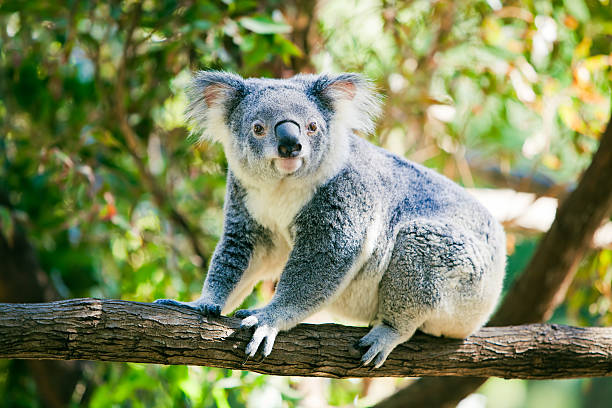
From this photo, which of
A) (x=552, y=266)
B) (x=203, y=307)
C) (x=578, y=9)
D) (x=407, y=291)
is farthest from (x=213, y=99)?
(x=578, y=9)

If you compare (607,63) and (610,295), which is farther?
(610,295)

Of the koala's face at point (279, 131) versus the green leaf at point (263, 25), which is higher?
the green leaf at point (263, 25)

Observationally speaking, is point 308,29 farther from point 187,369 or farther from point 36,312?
point 36,312

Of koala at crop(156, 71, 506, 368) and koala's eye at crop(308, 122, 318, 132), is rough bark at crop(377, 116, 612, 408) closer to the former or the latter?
koala at crop(156, 71, 506, 368)

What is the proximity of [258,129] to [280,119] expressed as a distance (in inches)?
4.4

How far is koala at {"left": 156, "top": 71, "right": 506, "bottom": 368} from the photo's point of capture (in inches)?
98.2

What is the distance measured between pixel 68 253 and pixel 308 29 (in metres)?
2.46

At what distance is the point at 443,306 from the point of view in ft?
8.69

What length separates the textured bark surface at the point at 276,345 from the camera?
2.04m

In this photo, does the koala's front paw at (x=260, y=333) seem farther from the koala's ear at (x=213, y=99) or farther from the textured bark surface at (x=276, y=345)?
the koala's ear at (x=213, y=99)

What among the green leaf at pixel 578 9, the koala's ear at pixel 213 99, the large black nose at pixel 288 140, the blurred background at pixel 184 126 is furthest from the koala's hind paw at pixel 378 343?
the green leaf at pixel 578 9

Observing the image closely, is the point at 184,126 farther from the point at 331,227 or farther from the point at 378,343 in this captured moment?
the point at 378,343

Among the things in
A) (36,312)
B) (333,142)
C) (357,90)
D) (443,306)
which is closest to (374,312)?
(443,306)

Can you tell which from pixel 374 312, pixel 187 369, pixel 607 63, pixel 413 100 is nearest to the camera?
A: pixel 374 312
